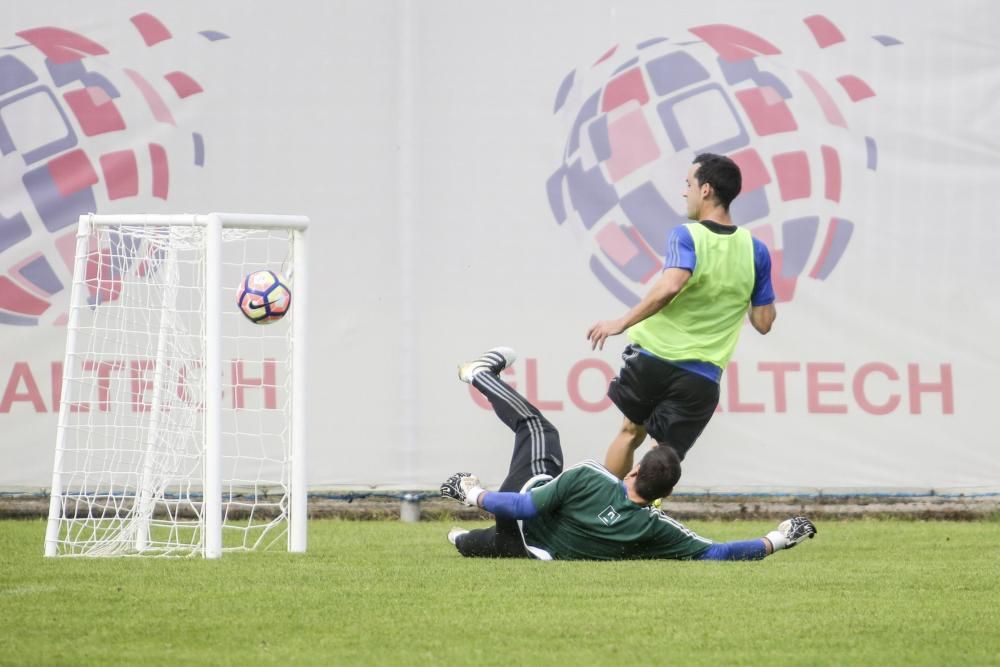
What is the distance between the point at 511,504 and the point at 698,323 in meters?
1.48

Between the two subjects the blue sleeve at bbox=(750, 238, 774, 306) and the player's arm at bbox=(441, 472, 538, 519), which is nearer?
the player's arm at bbox=(441, 472, 538, 519)

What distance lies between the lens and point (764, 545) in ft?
22.4

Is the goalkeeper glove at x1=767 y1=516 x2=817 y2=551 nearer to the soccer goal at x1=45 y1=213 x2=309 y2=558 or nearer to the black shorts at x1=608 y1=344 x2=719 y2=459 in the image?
the black shorts at x1=608 y1=344 x2=719 y2=459

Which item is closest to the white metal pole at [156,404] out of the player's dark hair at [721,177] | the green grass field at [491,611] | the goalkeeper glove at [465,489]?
the green grass field at [491,611]

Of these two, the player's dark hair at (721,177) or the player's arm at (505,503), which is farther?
the player's dark hair at (721,177)

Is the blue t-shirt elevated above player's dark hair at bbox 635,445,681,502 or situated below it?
above

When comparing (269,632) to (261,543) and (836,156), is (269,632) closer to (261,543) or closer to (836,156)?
(261,543)

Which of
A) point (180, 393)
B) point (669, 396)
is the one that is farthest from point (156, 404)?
point (669, 396)

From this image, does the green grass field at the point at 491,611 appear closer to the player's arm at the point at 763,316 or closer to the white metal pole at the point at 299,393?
the white metal pole at the point at 299,393

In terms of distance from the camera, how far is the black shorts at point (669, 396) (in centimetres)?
747

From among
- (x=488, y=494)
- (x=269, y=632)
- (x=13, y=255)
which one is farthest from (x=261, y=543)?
(x=269, y=632)

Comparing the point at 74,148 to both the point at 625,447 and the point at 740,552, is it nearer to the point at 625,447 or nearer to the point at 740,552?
the point at 625,447

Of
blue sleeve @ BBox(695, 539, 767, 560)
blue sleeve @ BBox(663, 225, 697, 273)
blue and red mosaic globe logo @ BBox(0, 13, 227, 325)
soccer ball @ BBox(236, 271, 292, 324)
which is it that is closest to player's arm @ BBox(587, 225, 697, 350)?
blue sleeve @ BBox(663, 225, 697, 273)

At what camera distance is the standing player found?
7457mm
